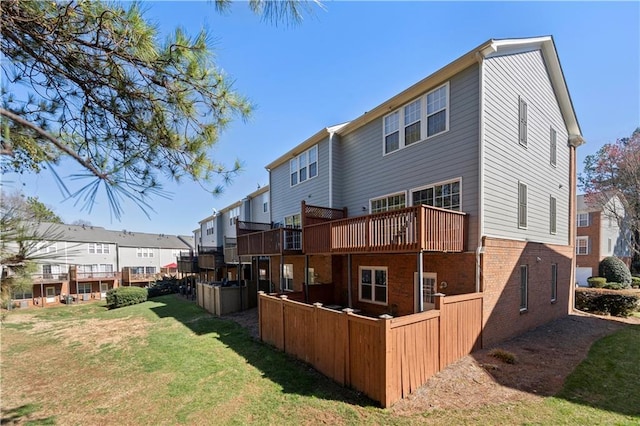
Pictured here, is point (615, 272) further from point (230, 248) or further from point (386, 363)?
point (230, 248)

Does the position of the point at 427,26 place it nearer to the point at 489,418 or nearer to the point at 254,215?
the point at 489,418

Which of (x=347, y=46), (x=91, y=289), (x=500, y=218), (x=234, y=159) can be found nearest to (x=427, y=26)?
(x=347, y=46)

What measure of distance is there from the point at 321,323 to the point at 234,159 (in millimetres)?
4844

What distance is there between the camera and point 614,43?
36.5ft

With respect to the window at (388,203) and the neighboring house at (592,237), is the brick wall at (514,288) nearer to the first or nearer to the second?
the window at (388,203)

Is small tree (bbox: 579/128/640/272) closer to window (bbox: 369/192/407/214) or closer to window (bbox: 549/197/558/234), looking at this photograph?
window (bbox: 549/197/558/234)

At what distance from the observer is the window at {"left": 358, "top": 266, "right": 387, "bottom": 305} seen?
1073 centimetres

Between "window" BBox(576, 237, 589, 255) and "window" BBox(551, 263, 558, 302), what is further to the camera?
"window" BBox(576, 237, 589, 255)

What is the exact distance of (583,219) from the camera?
27750mm

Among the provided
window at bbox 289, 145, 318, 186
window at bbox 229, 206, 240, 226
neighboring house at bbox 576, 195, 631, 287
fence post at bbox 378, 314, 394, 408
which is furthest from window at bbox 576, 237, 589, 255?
window at bbox 229, 206, 240, 226

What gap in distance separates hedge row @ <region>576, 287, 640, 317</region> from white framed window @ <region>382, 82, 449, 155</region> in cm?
1208

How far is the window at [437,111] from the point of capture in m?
9.21

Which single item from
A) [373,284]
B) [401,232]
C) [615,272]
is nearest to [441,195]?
[401,232]

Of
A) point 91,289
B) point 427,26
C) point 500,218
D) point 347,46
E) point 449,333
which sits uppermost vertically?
point 427,26
